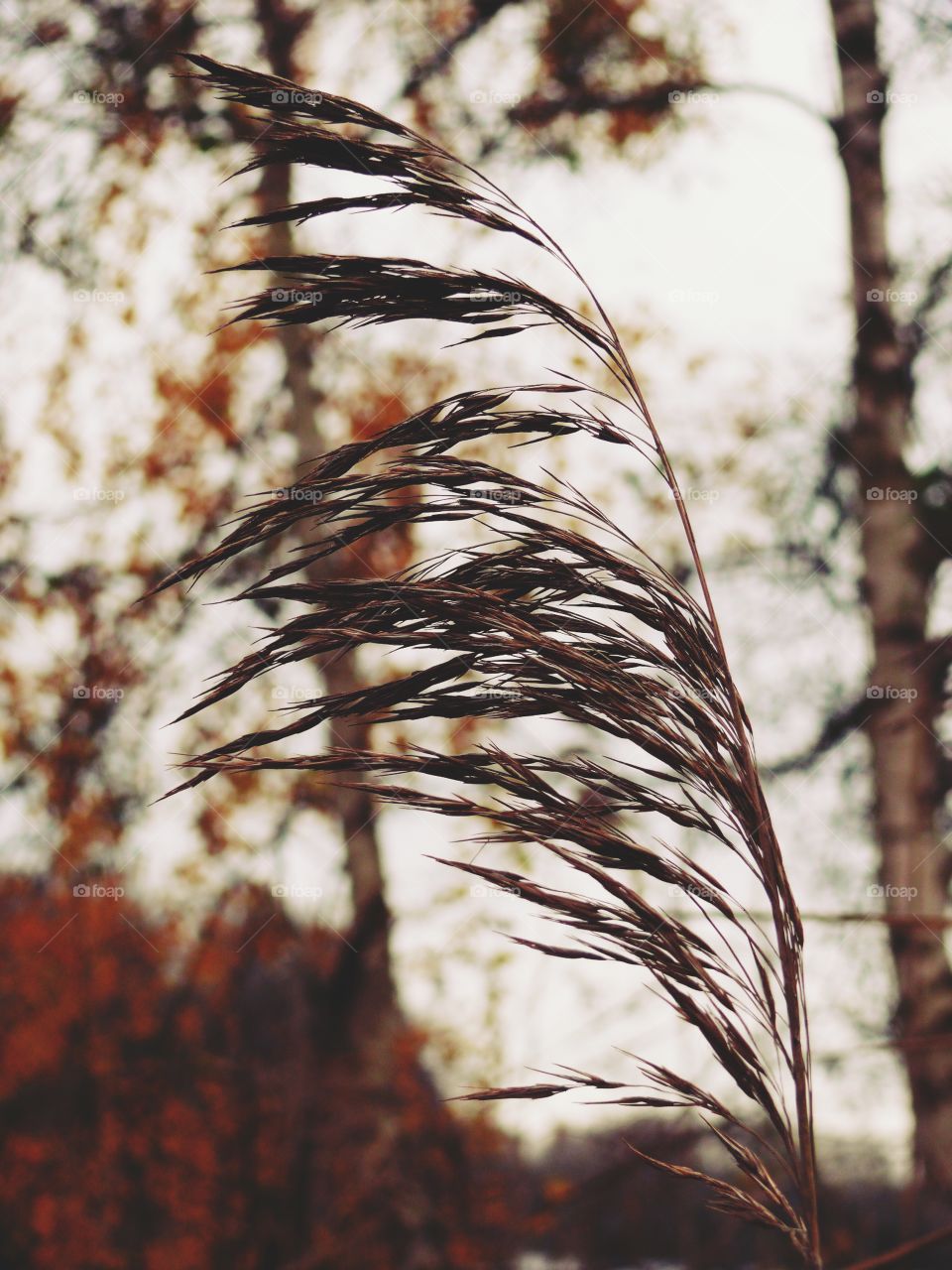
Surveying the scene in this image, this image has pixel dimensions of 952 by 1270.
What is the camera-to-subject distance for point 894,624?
3.75m

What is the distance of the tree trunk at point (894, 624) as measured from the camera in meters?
3.49

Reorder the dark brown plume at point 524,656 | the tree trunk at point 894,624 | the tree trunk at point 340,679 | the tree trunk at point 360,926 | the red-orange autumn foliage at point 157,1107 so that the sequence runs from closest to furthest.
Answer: the dark brown plume at point 524,656, the tree trunk at point 894,624, the tree trunk at point 360,926, the tree trunk at point 340,679, the red-orange autumn foliage at point 157,1107

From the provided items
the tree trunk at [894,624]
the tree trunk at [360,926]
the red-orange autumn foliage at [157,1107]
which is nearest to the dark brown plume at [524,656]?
the tree trunk at [894,624]

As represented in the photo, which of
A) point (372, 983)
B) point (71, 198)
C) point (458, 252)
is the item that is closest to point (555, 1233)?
point (372, 983)

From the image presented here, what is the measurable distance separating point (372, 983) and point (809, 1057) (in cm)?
583

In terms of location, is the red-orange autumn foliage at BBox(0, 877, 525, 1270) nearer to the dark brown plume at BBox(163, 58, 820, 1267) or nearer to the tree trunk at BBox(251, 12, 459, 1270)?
the tree trunk at BBox(251, 12, 459, 1270)

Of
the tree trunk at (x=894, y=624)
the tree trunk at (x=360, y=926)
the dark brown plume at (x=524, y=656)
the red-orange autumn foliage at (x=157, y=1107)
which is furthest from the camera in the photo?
the red-orange autumn foliage at (x=157, y=1107)

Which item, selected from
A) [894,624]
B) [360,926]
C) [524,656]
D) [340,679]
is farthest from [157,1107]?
[524,656]

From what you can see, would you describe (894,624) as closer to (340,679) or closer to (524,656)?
(524,656)

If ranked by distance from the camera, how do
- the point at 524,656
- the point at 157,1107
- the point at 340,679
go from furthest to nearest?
the point at 157,1107, the point at 340,679, the point at 524,656

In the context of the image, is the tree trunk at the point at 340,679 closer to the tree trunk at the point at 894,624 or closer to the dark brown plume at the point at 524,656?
the tree trunk at the point at 894,624

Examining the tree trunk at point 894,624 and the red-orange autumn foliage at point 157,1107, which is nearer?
the tree trunk at point 894,624

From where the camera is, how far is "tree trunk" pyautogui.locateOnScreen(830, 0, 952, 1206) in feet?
11.4

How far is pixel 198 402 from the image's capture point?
811 cm
